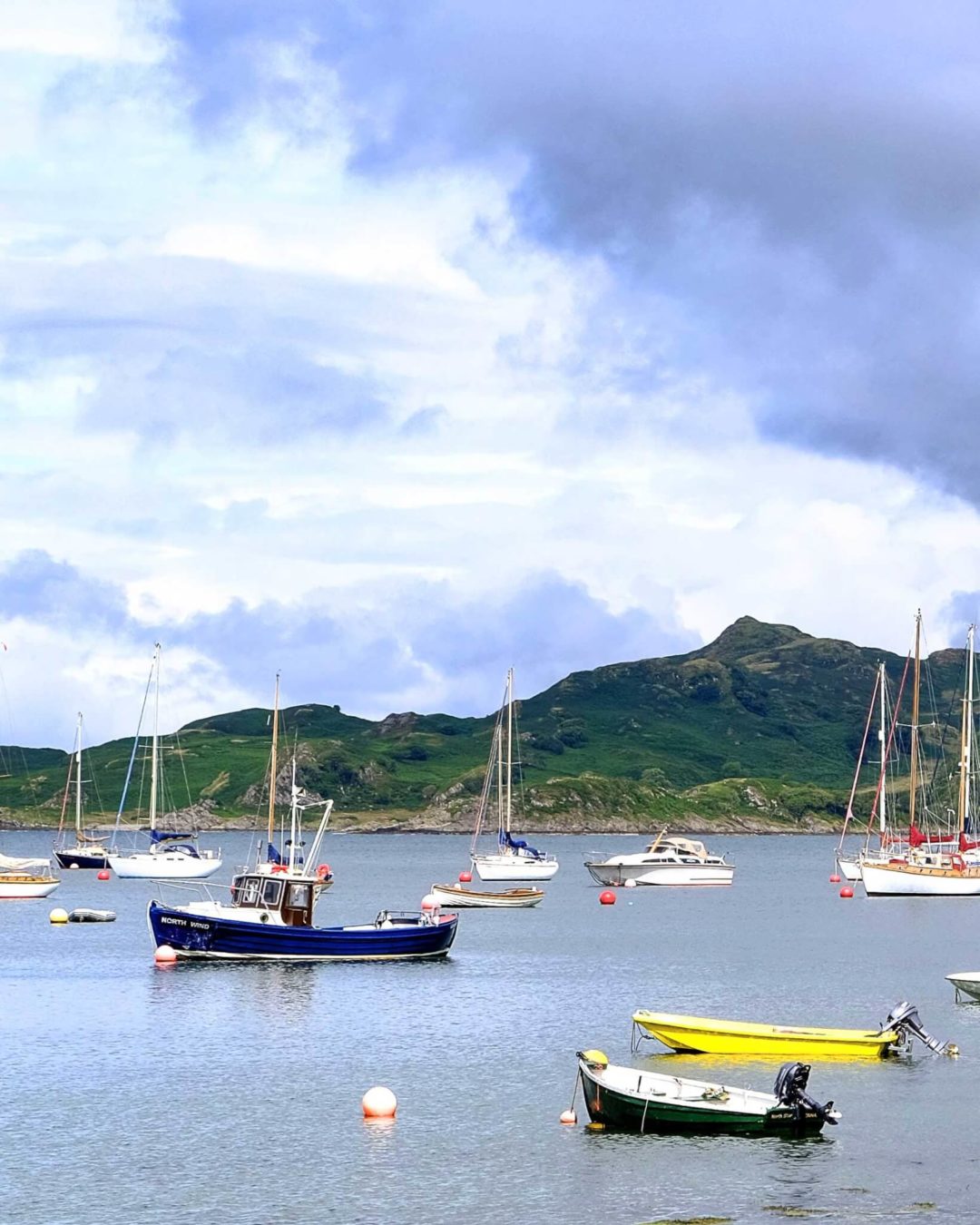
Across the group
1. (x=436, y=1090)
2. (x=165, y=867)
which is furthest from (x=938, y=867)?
(x=436, y=1090)

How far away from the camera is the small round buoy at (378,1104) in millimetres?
57000

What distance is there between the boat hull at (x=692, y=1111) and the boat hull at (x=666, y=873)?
459 feet

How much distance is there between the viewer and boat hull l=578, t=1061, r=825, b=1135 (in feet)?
171

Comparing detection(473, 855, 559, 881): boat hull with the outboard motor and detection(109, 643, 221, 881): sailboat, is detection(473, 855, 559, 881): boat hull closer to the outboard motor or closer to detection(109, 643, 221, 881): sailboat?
detection(109, 643, 221, 881): sailboat

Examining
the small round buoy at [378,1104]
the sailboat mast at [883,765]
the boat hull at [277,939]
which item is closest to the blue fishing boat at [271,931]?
the boat hull at [277,939]

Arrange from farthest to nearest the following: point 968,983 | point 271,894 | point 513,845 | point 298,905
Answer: point 513,845 → point 298,905 → point 271,894 → point 968,983

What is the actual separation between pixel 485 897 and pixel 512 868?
3873cm

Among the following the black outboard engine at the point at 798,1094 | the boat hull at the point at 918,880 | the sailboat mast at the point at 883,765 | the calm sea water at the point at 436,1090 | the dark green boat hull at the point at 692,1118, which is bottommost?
the calm sea water at the point at 436,1090

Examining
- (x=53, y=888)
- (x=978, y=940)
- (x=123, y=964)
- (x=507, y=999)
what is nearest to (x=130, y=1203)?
(x=507, y=999)

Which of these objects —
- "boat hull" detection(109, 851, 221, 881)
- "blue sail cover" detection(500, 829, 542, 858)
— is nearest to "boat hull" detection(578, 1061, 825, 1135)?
"boat hull" detection(109, 851, 221, 881)

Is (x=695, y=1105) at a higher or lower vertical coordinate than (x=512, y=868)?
lower

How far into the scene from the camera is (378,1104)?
57.2 m

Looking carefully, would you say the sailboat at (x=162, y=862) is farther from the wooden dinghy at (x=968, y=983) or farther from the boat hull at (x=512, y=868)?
the wooden dinghy at (x=968, y=983)

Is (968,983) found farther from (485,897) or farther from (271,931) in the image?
(485,897)
